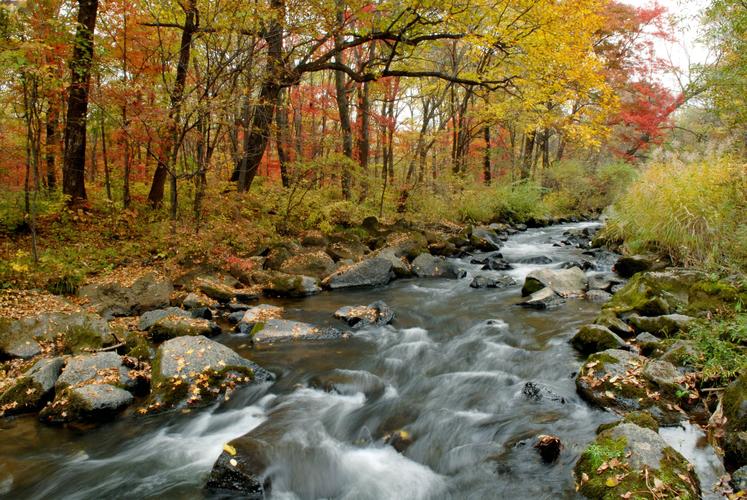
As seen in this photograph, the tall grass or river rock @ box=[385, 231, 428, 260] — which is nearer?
the tall grass

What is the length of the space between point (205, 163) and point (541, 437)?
894 centimetres

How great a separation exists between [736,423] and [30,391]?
6.87m

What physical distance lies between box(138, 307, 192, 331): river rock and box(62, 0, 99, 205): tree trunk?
4.59 m

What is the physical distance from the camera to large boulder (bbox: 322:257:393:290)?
33.4 ft

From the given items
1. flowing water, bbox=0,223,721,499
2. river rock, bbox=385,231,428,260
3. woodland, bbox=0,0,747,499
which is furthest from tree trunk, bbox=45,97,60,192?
river rock, bbox=385,231,428,260

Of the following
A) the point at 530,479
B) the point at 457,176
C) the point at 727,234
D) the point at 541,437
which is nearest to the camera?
the point at 530,479

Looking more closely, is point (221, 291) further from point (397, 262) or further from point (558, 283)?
point (558, 283)

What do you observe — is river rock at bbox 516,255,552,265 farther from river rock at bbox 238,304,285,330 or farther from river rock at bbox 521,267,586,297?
river rock at bbox 238,304,285,330

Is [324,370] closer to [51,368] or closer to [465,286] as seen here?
[51,368]

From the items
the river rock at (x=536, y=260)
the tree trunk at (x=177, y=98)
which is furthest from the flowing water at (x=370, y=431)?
the river rock at (x=536, y=260)

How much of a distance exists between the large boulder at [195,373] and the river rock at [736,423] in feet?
15.6

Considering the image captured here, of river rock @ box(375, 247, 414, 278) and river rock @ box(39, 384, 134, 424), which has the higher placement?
river rock @ box(375, 247, 414, 278)

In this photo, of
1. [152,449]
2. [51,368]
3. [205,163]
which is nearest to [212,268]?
[205,163]

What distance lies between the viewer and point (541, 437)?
3.98m
